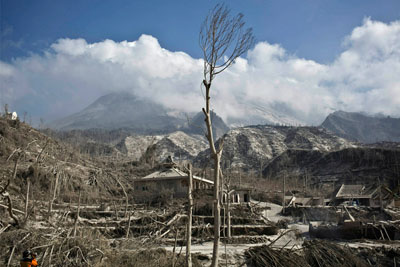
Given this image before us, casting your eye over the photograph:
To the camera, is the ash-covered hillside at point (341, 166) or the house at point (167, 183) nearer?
the house at point (167, 183)

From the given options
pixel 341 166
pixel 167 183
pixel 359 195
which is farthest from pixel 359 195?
pixel 341 166

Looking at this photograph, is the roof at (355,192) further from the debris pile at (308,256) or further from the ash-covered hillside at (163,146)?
the ash-covered hillside at (163,146)

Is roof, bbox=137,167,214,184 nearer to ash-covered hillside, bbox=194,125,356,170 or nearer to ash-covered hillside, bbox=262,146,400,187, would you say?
ash-covered hillside, bbox=262,146,400,187

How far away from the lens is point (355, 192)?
60.3 m

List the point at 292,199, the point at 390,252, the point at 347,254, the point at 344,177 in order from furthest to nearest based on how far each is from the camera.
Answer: the point at 344,177
the point at 292,199
the point at 390,252
the point at 347,254

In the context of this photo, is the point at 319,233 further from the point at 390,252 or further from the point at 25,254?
the point at 25,254

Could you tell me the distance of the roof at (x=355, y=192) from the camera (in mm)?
58044

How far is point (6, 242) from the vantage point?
12945 mm

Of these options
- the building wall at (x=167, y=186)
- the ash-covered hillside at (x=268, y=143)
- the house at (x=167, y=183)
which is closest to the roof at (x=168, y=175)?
Answer: the house at (x=167, y=183)

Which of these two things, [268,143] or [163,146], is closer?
[268,143]

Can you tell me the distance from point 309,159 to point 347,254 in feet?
339

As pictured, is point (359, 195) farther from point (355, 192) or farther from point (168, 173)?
point (168, 173)

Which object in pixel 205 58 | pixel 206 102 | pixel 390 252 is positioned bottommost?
pixel 390 252

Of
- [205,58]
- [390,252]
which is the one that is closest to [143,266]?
[205,58]
